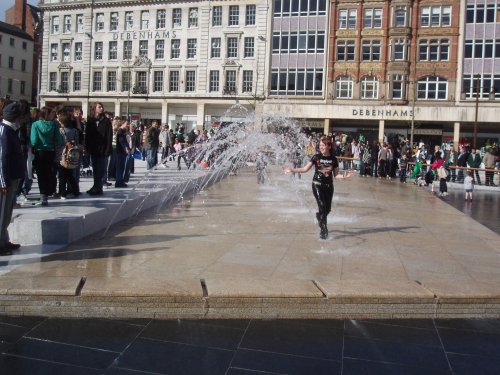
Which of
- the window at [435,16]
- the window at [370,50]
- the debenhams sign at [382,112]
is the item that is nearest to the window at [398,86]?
the debenhams sign at [382,112]

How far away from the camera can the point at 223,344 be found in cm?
461

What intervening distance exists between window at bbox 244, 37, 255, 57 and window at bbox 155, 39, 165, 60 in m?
8.86

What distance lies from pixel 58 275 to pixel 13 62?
73761 mm

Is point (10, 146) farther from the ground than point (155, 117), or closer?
closer

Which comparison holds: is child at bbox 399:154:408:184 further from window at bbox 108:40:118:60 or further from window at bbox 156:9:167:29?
window at bbox 108:40:118:60

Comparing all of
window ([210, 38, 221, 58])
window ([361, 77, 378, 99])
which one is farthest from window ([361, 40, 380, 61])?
window ([210, 38, 221, 58])

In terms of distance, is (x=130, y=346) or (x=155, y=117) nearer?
(x=130, y=346)

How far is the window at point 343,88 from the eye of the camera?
49.8m

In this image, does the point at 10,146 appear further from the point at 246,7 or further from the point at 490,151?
the point at 246,7

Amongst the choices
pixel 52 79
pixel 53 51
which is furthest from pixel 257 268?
pixel 53 51

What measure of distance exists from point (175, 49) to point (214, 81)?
18.0 ft

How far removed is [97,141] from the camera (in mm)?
10867

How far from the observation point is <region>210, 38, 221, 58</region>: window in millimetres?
53094

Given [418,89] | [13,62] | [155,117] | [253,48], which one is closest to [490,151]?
[418,89]
